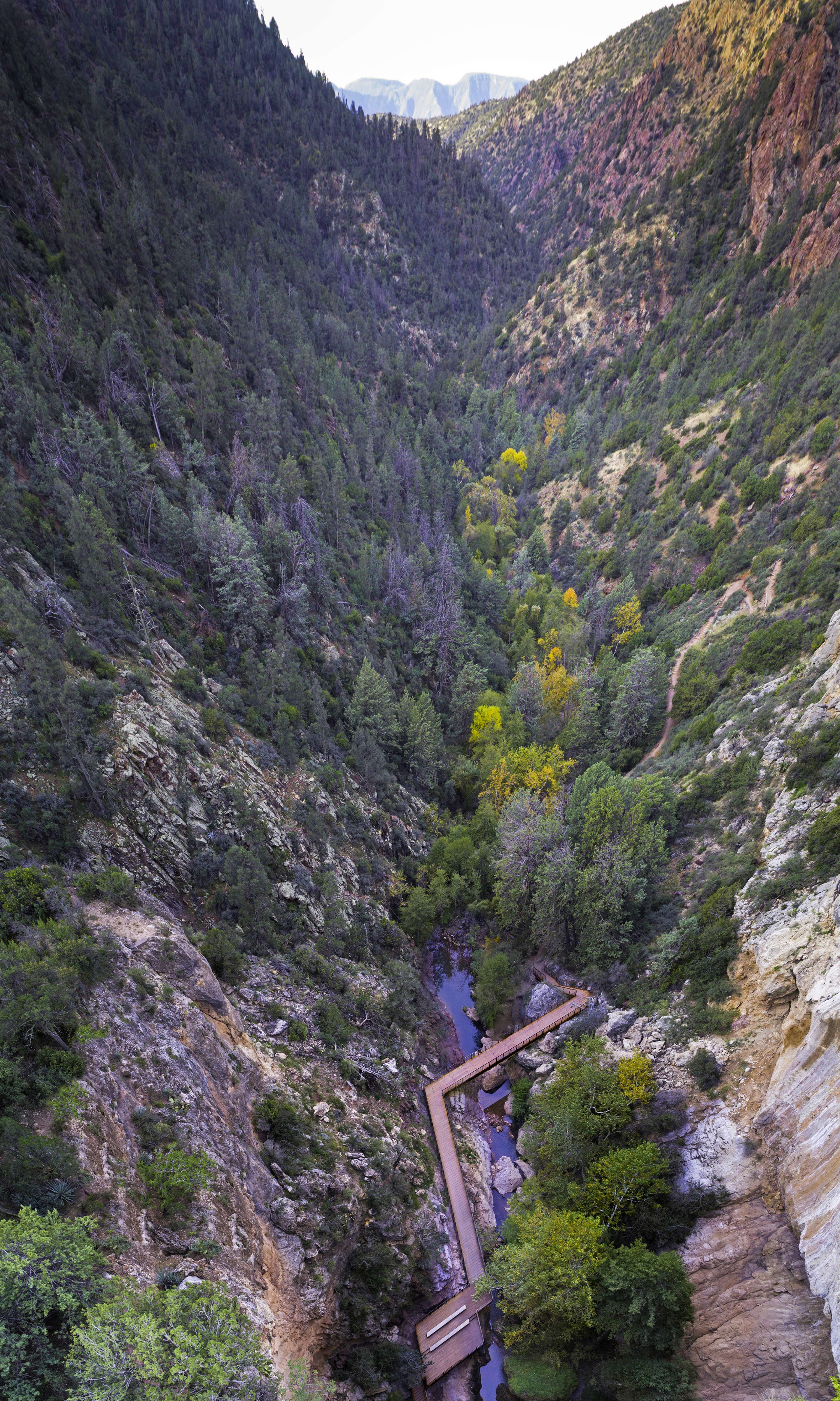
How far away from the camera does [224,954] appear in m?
28.4

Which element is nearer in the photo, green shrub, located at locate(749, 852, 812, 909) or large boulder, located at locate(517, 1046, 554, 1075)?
green shrub, located at locate(749, 852, 812, 909)

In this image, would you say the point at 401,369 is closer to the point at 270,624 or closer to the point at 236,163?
the point at 236,163

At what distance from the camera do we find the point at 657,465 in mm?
84812

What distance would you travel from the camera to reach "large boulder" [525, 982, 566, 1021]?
4059 cm

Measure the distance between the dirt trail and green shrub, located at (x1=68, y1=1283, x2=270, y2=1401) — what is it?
46.6 meters

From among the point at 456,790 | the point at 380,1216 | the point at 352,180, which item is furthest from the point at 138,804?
the point at 352,180

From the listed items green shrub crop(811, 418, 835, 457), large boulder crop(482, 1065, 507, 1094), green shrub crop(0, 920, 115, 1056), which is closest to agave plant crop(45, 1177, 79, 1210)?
green shrub crop(0, 920, 115, 1056)

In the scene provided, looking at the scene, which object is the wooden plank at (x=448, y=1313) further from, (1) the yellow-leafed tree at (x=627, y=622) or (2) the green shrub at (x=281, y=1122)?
(1) the yellow-leafed tree at (x=627, y=622)

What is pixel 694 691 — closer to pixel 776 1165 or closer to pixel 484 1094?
pixel 484 1094

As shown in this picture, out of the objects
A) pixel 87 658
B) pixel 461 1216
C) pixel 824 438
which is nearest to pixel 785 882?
pixel 461 1216

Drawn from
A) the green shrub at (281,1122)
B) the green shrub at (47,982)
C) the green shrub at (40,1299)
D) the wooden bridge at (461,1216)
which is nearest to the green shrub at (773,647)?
the wooden bridge at (461,1216)

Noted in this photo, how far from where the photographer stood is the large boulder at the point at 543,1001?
40.6 m

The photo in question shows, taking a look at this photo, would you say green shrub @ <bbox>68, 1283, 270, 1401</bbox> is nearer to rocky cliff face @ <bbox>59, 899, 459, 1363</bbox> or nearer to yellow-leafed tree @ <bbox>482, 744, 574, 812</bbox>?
rocky cliff face @ <bbox>59, 899, 459, 1363</bbox>

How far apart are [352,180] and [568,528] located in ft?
356
